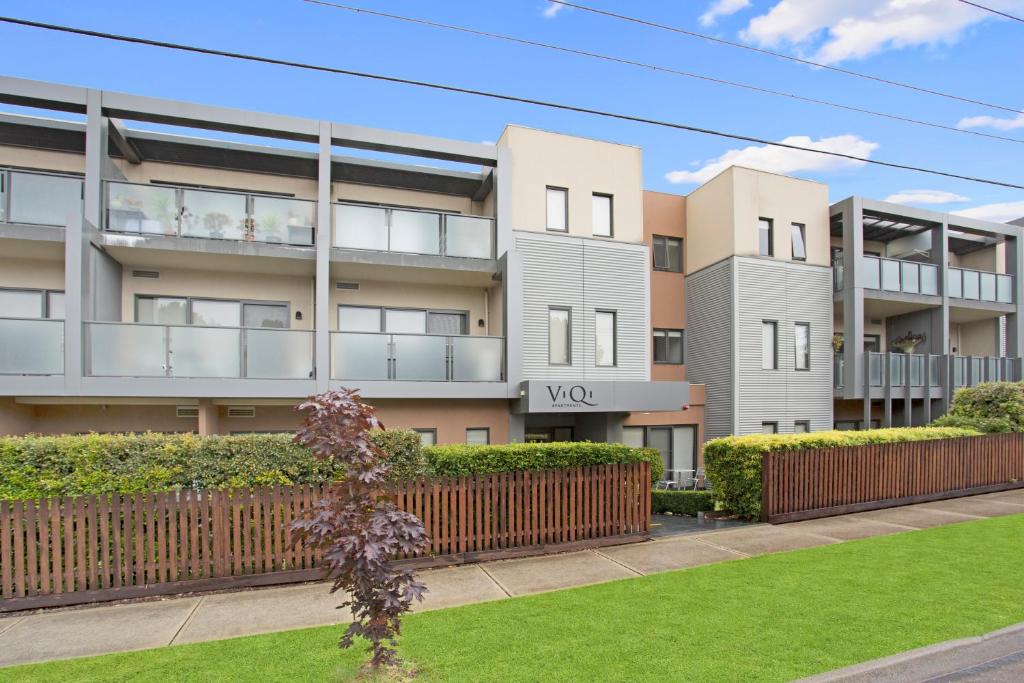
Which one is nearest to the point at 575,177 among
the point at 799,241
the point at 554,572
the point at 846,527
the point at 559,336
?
the point at 559,336

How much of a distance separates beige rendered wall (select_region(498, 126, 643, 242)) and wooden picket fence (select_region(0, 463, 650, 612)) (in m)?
Answer: 8.48

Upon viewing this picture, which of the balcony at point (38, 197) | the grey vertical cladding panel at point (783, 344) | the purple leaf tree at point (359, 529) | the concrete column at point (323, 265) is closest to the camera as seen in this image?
the purple leaf tree at point (359, 529)

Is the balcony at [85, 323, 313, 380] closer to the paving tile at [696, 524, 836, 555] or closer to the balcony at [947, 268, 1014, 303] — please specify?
the paving tile at [696, 524, 836, 555]

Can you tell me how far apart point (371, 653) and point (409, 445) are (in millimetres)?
4096

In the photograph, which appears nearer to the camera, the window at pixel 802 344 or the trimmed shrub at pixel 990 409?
the trimmed shrub at pixel 990 409

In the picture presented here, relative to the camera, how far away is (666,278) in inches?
758

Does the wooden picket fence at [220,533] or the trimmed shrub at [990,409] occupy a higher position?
the trimmed shrub at [990,409]

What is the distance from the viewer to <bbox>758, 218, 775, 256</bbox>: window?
58.5 feet

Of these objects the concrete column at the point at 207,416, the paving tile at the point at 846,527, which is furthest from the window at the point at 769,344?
the concrete column at the point at 207,416

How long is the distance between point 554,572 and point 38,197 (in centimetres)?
1227

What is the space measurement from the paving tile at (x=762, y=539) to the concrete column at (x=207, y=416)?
996cm

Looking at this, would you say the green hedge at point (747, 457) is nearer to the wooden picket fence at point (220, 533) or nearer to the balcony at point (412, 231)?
the wooden picket fence at point (220, 533)

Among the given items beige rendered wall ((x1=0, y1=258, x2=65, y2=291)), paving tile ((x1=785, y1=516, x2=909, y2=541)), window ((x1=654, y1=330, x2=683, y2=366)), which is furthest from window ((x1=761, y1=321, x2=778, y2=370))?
beige rendered wall ((x1=0, y1=258, x2=65, y2=291))

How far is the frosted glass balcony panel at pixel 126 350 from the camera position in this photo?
10742 millimetres
